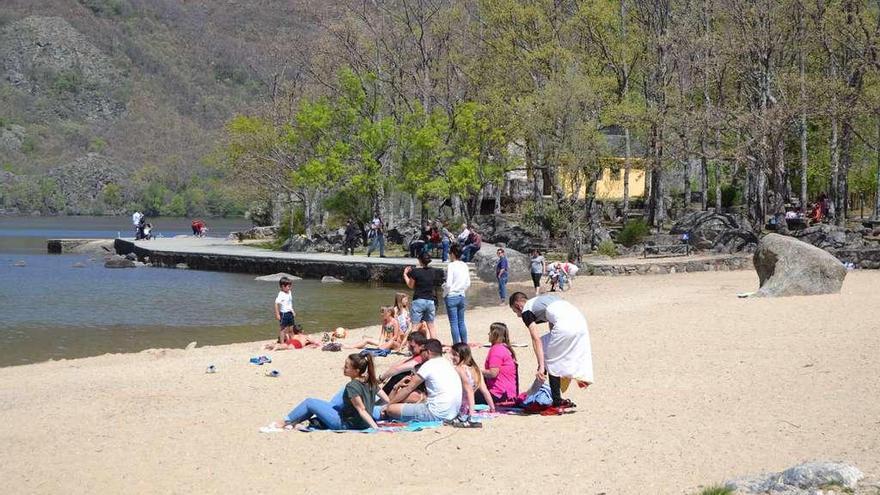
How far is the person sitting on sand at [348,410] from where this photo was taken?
11062 millimetres

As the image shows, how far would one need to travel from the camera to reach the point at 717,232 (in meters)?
38.9

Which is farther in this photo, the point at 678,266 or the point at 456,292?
the point at 678,266

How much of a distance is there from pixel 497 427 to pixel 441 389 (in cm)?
73

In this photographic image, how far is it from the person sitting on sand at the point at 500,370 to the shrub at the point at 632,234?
2990 centimetres

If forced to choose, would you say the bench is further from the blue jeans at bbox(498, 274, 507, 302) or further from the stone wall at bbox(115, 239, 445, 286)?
the blue jeans at bbox(498, 274, 507, 302)

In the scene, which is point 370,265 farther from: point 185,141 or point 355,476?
point 185,141

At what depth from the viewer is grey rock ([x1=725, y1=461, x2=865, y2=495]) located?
7449 millimetres

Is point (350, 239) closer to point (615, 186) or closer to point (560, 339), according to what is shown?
point (615, 186)

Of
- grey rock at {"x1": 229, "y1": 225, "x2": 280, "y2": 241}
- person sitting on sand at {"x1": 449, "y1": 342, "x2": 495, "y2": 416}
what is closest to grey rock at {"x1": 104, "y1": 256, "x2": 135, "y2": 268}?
grey rock at {"x1": 229, "y1": 225, "x2": 280, "y2": 241}

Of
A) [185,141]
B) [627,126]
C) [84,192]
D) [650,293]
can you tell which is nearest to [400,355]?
[650,293]

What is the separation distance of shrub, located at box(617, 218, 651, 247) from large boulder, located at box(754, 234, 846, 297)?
64.9 ft

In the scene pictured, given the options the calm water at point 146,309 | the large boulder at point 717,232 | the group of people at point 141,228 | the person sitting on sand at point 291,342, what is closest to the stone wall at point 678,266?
the large boulder at point 717,232

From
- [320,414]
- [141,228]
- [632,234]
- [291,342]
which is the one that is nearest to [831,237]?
[632,234]

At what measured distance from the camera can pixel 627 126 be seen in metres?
43.4
